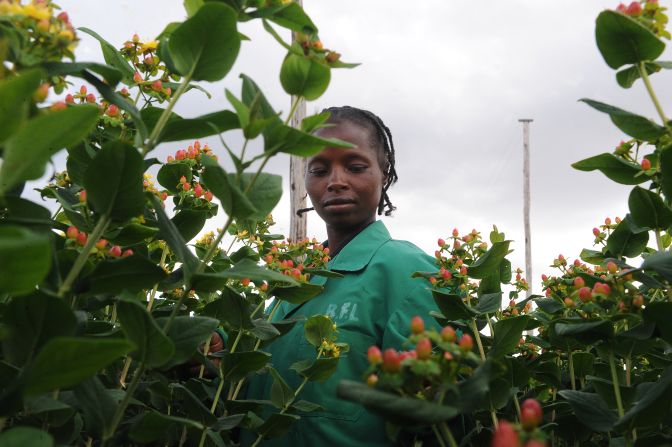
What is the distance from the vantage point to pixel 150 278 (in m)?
0.91

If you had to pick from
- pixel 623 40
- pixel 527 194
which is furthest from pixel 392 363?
pixel 527 194

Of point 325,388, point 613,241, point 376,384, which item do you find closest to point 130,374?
point 325,388

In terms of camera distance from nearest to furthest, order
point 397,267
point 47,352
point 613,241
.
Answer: point 47,352, point 613,241, point 397,267

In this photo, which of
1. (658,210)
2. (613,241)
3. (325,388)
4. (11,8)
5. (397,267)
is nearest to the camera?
(11,8)

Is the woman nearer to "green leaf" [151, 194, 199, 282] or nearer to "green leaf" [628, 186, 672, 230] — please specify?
"green leaf" [628, 186, 672, 230]

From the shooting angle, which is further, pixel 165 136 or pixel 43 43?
pixel 165 136

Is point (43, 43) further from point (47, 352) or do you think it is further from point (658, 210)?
point (658, 210)

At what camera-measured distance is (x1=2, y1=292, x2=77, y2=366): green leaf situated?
2.55 ft

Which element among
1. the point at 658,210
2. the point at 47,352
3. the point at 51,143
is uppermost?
the point at 658,210

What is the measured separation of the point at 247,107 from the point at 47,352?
1.53ft

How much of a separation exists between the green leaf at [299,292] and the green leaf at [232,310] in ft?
0.60

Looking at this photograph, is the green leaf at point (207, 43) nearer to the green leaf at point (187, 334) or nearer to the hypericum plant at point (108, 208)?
the hypericum plant at point (108, 208)

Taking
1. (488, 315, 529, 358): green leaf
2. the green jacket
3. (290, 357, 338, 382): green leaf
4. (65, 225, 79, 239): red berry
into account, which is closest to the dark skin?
the green jacket

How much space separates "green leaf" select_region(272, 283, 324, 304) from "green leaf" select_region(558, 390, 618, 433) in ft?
1.94
